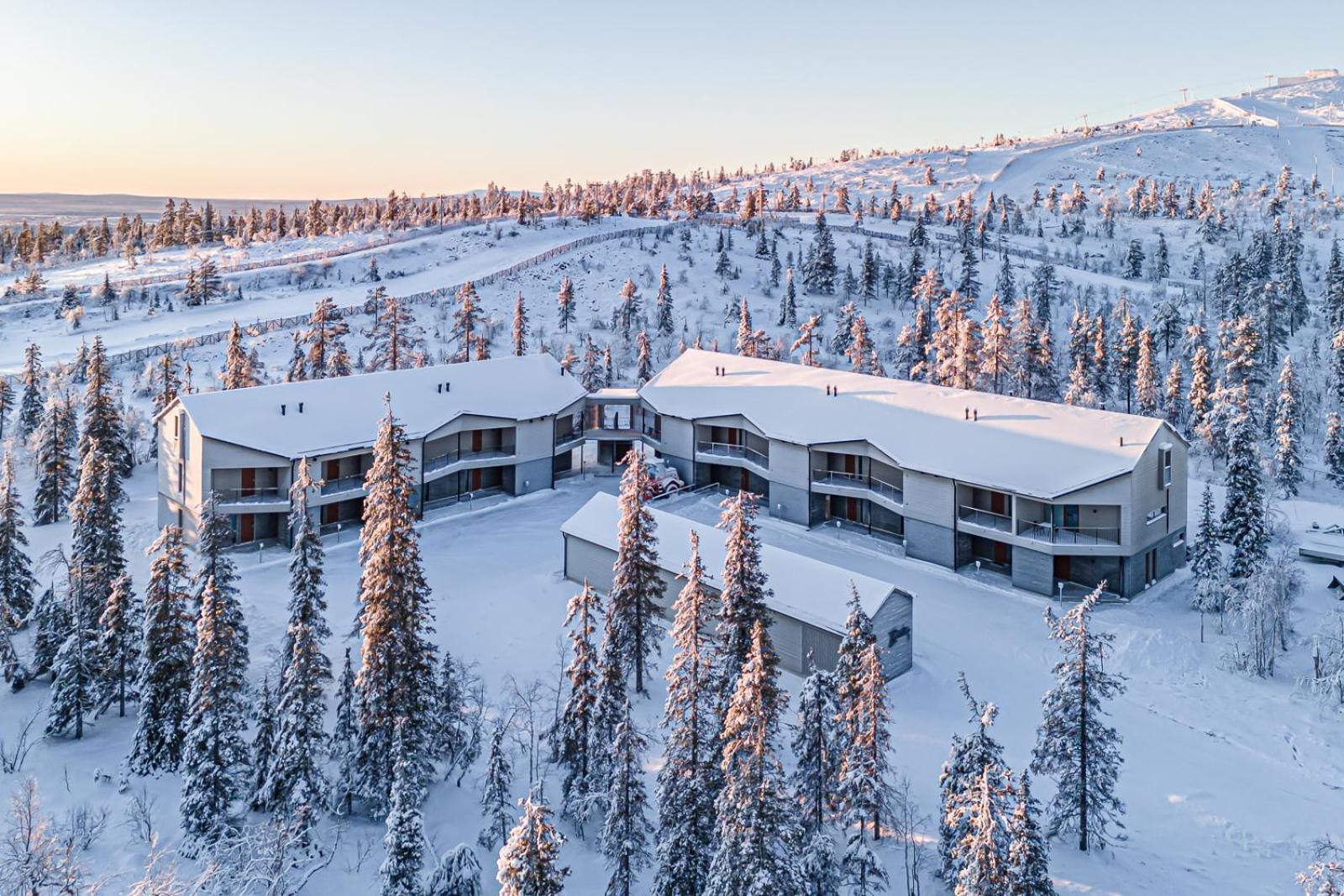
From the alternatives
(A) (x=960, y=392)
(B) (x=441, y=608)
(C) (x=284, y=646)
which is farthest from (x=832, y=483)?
(C) (x=284, y=646)

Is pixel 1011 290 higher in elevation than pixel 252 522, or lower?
higher

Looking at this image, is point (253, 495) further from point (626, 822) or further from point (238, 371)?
point (626, 822)

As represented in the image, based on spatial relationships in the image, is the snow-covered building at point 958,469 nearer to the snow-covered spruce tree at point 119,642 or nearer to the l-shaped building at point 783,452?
the l-shaped building at point 783,452

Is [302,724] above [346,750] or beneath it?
above

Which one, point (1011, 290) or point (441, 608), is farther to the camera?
point (1011, 290)

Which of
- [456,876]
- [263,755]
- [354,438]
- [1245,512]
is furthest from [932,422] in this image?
[263,755]

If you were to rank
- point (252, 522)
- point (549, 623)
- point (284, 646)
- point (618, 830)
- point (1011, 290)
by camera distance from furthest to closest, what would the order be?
point (1011, 290) < point (252, 522) < point (549, 623) < point (284, 646) < point (618, 830)

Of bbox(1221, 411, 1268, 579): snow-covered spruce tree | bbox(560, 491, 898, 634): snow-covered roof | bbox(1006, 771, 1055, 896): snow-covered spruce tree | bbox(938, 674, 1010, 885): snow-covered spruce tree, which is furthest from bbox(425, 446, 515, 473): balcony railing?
bbox(1006, 771, 1055, 896): snow-covered spruce tree

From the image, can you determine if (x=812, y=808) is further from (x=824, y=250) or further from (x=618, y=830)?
(x=824, y=250)

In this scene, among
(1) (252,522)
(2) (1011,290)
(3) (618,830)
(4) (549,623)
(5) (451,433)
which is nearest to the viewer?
(3) (618,830)
